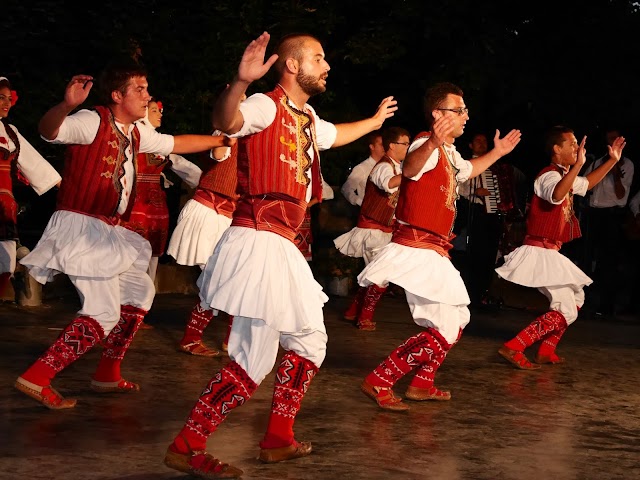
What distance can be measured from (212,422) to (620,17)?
38.7ft

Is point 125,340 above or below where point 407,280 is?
below

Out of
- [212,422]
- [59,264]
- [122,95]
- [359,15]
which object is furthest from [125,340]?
[359,15]

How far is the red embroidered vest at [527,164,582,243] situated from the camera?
880 centimetres

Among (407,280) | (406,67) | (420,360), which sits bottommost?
(420,360)

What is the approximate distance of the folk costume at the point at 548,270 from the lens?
28.2 ft

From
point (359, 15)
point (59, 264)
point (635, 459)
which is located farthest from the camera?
point (359, 15)

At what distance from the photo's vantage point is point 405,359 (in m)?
6.87

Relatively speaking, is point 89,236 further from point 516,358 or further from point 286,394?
point 516,358

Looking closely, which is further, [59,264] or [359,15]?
[359,15]

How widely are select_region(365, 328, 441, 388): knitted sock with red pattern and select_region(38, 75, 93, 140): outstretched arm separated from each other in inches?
86.3

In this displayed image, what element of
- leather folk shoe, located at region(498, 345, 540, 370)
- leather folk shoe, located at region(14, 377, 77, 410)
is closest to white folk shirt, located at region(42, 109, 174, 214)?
leather folk shoe, located at region(14, 377, 77, 410)

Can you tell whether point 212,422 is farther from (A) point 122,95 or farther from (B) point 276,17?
(B) point 276,17

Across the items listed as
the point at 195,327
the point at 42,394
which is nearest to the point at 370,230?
the point at 195,327

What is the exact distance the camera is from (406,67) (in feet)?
54.5
